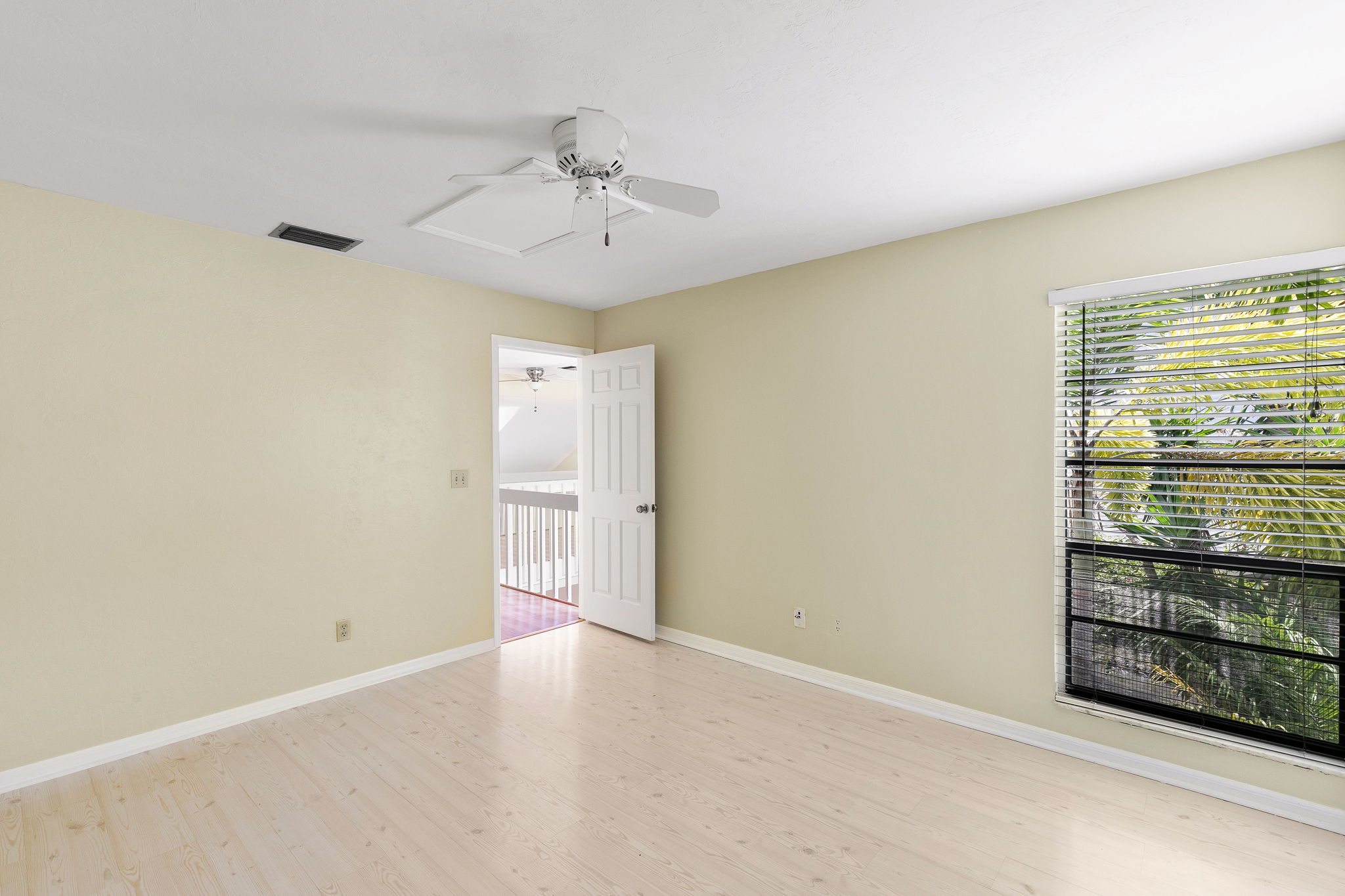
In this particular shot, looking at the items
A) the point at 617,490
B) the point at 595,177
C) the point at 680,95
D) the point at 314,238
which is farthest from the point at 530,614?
the point at 680,95

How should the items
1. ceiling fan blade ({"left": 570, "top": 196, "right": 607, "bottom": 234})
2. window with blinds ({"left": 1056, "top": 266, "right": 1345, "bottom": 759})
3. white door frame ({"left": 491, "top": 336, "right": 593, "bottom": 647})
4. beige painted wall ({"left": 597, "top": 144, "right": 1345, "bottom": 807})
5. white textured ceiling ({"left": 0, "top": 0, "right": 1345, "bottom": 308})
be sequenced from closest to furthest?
white textured ceiling ({"left": 0, "top": 0, "right": 1345, "bottom": 308}) → ceiling fan blade ({"left": 570, "top": 196, "right": 607, "bottom": 234}) → window with blinds ({"left": 1056, "top": 266, "right": 1345, "bottom": 759}) → beige painted wall ({"left": 597, "top": 144, "right": 1345, "bottom": 807}) → white door frame ({"left": 491, "top": 336, "right": 593, "bottom": 647})

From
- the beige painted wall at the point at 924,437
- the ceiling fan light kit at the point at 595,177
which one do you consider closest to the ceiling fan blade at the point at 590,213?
the ceiling fan light kit at the point at 595,177

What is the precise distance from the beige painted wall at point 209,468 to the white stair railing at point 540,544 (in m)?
1.43

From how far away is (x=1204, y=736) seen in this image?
7.75ft

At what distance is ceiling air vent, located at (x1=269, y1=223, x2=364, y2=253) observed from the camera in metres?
2.96

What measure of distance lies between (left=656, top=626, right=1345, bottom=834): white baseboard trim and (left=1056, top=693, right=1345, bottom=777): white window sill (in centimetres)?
13

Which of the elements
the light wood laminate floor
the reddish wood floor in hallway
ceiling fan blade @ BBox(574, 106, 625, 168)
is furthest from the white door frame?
ceiling fan blade @ BBox(574, 106, 625, 168)

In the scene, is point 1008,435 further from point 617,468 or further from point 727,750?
point 617,468

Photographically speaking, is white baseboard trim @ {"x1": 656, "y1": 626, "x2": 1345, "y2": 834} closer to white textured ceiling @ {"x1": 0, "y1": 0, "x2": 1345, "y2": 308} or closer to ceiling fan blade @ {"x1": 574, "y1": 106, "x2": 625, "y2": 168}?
white textured ceiling @ {"x1": 0, "y1": 0, "x2": 1345, "y2": 308}

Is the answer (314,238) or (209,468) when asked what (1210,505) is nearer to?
(314,238)

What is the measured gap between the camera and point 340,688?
11.0ft

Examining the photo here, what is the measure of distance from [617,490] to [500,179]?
2622 millimetres

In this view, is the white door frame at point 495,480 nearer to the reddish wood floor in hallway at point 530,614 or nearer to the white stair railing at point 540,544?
the reddish wood floor in hallway at point 530,614

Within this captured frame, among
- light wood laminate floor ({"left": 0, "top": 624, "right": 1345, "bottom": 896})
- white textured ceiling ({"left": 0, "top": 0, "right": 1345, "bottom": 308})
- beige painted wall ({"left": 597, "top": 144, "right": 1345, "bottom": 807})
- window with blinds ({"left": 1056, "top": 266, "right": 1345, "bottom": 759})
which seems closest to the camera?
white textured ceiling ({"left": 0, "top": 0, "right": 1345, "bottom": 308})
